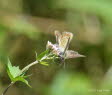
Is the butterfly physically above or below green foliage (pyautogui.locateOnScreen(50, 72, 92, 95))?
above

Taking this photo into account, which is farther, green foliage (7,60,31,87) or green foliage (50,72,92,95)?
green foliage (50,72,92,95)

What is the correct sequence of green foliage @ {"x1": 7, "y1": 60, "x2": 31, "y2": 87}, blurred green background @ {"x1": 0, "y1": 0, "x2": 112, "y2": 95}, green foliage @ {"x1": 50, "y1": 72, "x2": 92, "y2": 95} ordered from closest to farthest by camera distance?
green foliage @ {"x1": 7, "y1": 60, "x2": 31, "y2": 87} < green foliage @ {"x1": 50, "y1": 72, "x2": 92, "y2": 95} < blurred green background @ {"x1": 0, "y1": 0, "x2": 112, "y2": 95}

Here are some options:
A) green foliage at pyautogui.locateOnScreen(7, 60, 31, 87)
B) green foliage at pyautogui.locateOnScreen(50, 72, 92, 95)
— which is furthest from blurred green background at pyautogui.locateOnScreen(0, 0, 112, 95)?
green foliage at pyautogui.locateOnScreen(7, 60, 31, 87)

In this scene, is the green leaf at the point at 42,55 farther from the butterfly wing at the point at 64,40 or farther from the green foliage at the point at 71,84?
the green foliage at the point at 71,84

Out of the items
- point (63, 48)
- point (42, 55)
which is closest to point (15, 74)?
point (42, 55)

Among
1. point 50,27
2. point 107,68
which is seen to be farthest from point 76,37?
point 107,68

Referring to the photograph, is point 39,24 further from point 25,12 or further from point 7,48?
point 7,48

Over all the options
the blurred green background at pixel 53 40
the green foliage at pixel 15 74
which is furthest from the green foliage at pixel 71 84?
the green foliage at pixel 15 74

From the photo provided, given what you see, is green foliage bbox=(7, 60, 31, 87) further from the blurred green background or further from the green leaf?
the blurred green background
